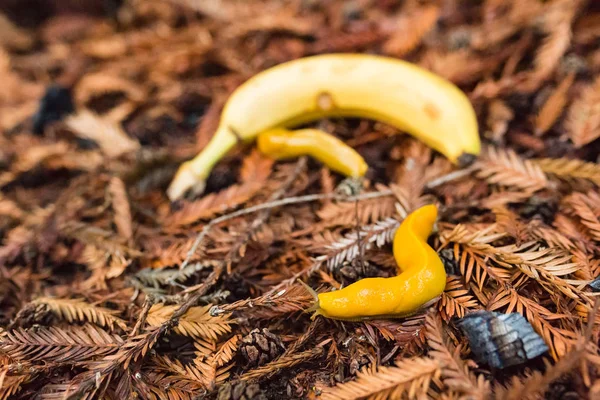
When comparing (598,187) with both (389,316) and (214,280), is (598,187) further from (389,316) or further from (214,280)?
(214,280)

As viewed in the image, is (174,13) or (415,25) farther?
(174,13)

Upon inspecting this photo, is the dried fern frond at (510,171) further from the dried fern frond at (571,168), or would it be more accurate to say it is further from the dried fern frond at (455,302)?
the dried fern frond at (455,302)

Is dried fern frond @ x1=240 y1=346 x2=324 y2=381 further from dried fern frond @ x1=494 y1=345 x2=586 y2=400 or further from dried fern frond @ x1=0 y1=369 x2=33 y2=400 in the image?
dried fern frond @ x1=0 y1=369 x2=33 y2=400

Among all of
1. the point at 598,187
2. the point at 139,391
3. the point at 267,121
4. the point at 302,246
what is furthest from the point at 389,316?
the point at 267,121

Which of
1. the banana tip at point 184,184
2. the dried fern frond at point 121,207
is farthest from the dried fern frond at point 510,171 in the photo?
the dried fern frond at point 121,207

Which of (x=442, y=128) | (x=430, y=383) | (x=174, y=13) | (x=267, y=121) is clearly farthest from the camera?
(x=174, y=13)

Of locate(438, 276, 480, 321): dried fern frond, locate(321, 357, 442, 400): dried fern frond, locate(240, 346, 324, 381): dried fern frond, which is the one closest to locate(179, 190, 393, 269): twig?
locate(438, 276, 480, 321): dried fern frond

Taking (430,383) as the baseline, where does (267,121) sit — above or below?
above

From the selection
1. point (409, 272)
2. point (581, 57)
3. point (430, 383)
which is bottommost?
point (430, 383)
